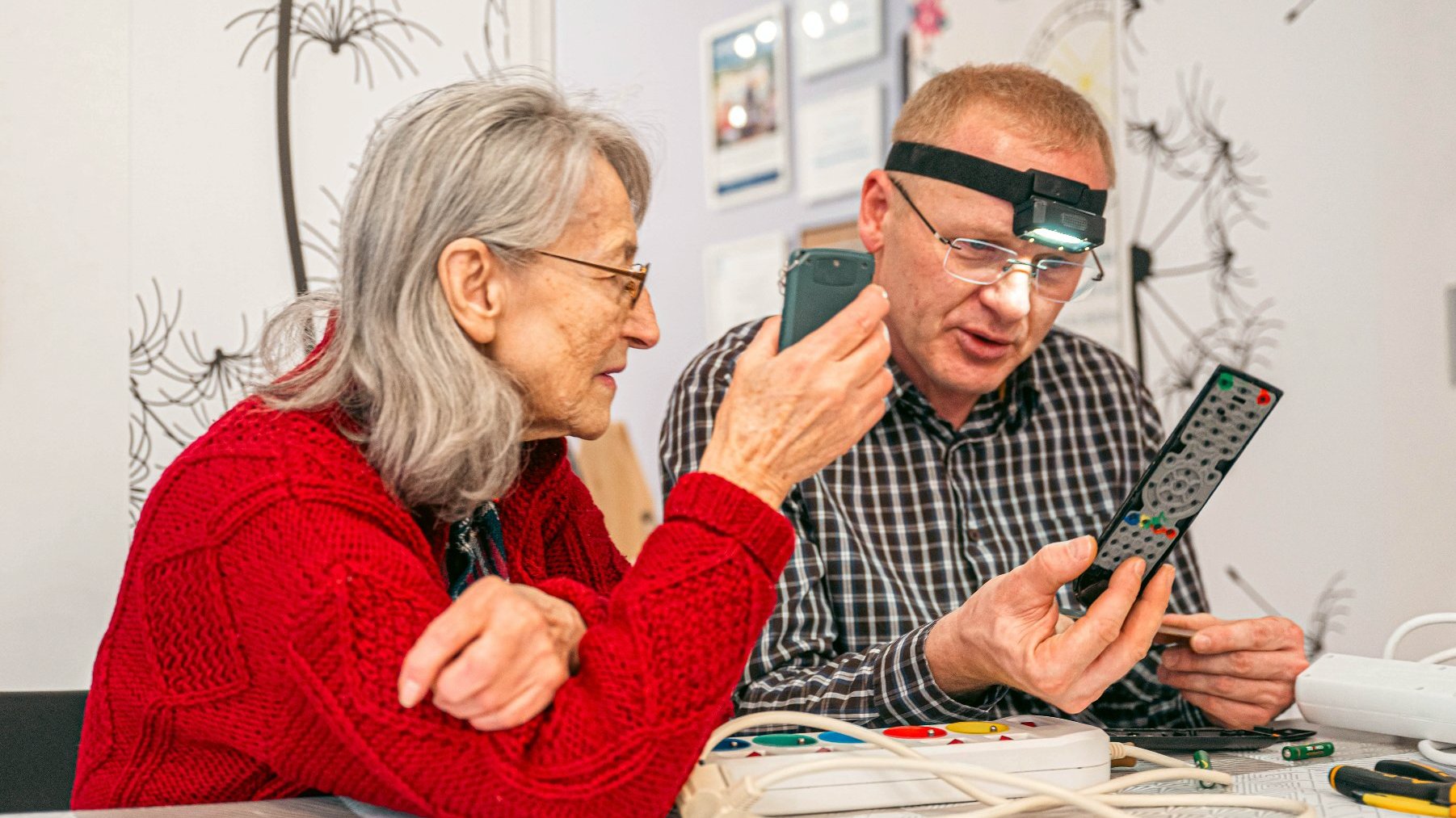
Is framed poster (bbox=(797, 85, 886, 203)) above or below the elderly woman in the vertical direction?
above

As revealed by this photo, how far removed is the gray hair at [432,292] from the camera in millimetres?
880

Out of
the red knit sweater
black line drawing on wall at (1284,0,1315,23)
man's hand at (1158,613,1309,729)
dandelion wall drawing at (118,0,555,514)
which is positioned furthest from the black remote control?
black line drawing on wall at (1284,0,1315,23)

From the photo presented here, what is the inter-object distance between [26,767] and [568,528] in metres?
0.50

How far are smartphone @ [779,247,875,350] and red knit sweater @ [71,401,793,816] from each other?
0.49 ft

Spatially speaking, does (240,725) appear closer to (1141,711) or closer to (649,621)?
(649,621)

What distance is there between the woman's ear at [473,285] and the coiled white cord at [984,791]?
0.35m

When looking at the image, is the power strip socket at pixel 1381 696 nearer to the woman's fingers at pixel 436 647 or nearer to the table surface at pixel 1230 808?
the table surface at pixel 1230 808

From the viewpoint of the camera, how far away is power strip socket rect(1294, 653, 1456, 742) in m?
1.06

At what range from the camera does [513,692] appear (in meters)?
0.72

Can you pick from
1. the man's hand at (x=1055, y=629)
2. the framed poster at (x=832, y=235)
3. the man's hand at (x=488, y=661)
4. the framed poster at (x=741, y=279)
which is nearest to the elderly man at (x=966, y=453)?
the man's hand at (x=1055, y=629)

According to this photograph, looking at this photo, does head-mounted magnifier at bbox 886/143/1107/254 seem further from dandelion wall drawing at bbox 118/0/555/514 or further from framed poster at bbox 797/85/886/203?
framed poster at bbox 797/85/886/203

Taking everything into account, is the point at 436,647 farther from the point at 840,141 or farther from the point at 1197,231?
the point at 840,141

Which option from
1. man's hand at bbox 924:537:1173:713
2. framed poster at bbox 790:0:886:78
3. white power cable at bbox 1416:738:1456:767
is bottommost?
white power cable at bbox 1416:738:1456:767

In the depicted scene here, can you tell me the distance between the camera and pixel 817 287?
2.99 feet
